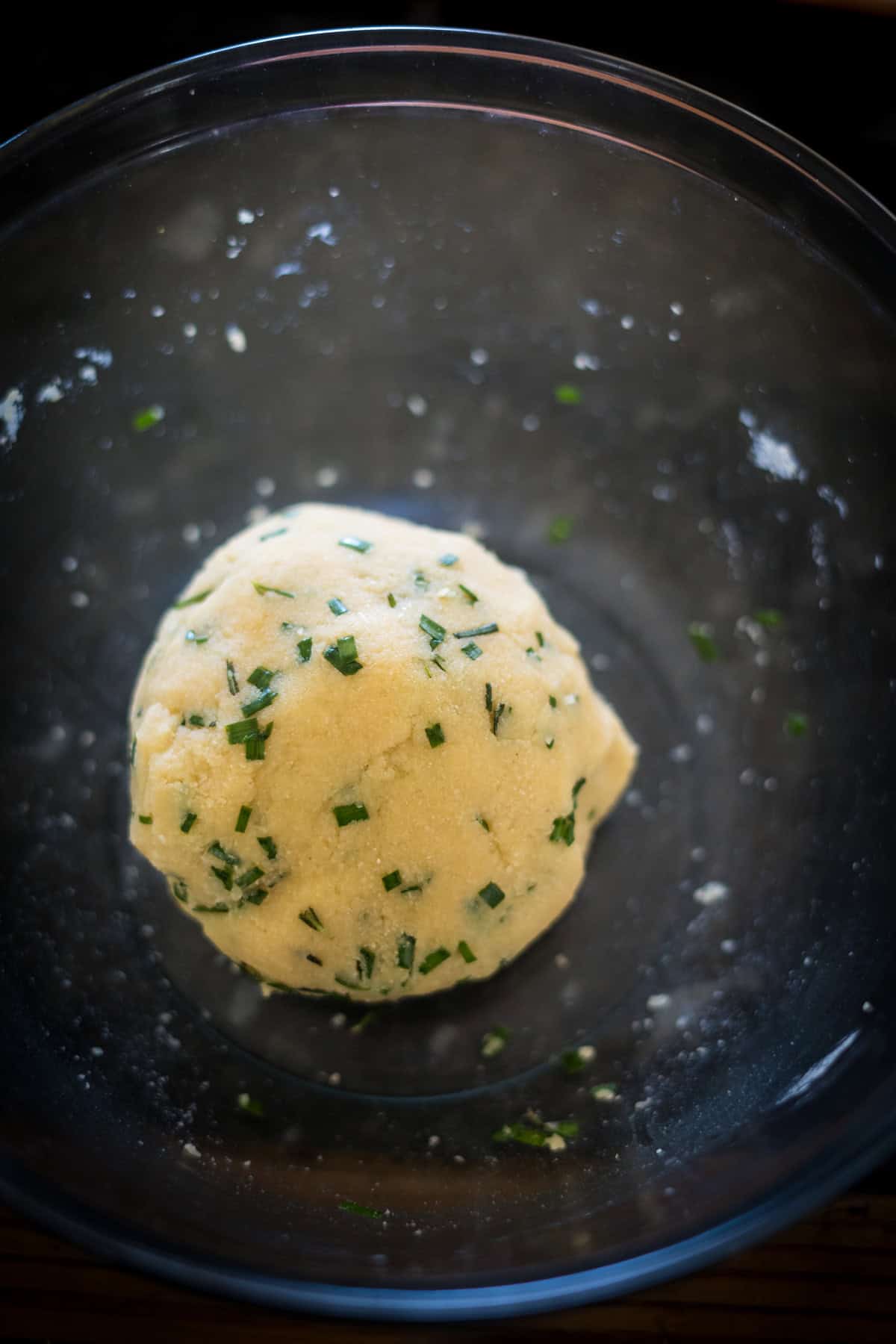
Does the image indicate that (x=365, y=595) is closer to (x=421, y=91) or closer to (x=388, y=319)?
(x=388, y=319)

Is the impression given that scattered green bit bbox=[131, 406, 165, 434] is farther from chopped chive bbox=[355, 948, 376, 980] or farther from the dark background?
chopped chive bbox=[355, 948, 376, 980]

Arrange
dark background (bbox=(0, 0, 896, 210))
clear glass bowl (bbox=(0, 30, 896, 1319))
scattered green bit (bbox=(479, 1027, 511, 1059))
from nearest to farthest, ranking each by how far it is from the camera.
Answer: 1. clear glass bowl (bbox=(0, 30, 896, 1319))
2. scattered green bit (bbox=(479, 1027, 511, 1059))
3. dark background (bbox=(0, 0, 896, 210))

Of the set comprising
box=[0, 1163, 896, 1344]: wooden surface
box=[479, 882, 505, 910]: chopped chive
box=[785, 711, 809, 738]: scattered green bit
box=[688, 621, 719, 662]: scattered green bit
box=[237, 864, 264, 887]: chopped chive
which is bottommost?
box=[0, 1163, 896, 1344]: wooden surface

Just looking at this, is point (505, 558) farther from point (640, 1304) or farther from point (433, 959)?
point (640, 1304)

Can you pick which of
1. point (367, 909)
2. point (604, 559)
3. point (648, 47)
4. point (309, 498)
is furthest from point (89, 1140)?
point (648, 47)

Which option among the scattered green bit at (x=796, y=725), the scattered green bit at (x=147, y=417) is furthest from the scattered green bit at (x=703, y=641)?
the scattered green bit at (x=147, y=417)

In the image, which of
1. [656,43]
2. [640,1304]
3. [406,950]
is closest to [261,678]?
[406,950]

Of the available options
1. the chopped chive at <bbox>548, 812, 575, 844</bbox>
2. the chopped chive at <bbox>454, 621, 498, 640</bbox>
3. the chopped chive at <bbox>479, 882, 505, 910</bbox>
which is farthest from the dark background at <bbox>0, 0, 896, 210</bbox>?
the chopped chive at <bbox>479, 882, 505, 910</bbox>

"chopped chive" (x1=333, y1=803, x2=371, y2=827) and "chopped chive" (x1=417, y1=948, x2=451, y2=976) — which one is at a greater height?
"chopped chive" (x1=333, y1=803, x2=371, y2=827)
